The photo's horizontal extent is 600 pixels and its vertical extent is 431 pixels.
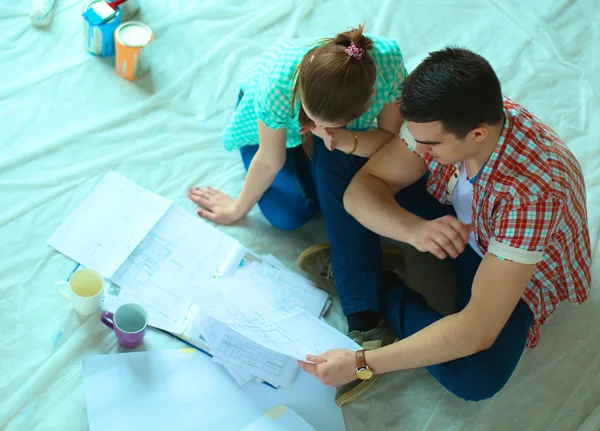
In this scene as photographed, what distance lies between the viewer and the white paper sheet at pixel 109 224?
1.58 m

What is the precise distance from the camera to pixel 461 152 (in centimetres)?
120

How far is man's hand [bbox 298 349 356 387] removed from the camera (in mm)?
1389

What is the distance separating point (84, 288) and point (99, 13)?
80 cm

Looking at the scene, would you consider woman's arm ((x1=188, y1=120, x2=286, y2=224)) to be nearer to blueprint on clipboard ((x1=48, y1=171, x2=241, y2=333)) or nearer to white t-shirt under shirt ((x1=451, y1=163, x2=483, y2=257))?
blueprint on clipboard ((x1=48, y1=171, x2=241, y2=333))

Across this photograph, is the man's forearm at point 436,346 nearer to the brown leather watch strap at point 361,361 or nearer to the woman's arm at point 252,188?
the brown leather watch strap at point 361,361

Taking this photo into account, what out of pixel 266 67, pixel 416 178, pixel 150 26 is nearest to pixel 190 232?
pixel 266 67

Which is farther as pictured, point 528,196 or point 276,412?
point 276,412

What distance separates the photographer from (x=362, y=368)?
1.39 m

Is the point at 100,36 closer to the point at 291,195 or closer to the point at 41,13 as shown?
the point at 41,13

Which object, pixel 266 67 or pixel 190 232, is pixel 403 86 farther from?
pixel 190 232

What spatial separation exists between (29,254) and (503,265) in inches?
43.2

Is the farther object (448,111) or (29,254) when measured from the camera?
(29,254)

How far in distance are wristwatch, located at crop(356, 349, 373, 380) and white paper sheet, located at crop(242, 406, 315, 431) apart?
0.55ft

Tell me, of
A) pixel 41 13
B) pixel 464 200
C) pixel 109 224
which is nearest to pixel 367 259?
pixel 464 200
